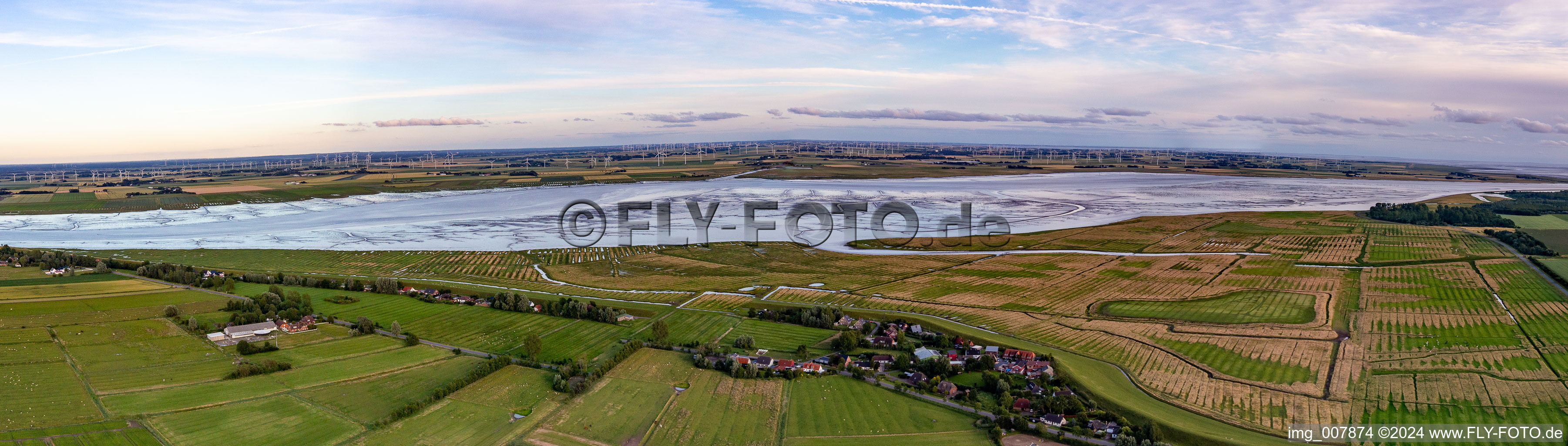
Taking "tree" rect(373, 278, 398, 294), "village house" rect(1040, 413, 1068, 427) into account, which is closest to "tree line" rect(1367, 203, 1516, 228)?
"village house" rect(1040, 413, 1068, 427)

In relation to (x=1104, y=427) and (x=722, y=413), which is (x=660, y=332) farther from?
(x=1104, y=427)

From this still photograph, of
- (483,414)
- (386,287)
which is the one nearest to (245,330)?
(386,287)

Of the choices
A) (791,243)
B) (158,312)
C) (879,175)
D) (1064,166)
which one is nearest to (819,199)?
(791,243)

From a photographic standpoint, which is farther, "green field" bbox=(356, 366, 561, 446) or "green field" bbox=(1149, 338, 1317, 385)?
"green field" bbox=(1149, 338, 1317, 385)

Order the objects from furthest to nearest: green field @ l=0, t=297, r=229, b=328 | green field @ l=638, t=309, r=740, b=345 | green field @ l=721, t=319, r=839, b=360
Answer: green field @ l=0, t=297, r=229, b=328, green field @ l=638, t=309, r=740, b=345, green field @ l=721, t=319, r=839, b=360

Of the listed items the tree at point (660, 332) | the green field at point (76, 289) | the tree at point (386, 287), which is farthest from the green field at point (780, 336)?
→ the green field at point (76, 289)

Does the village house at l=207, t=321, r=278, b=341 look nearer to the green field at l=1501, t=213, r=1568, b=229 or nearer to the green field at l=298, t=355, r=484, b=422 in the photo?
the green field at l=298, t=355, r=484, b=422
